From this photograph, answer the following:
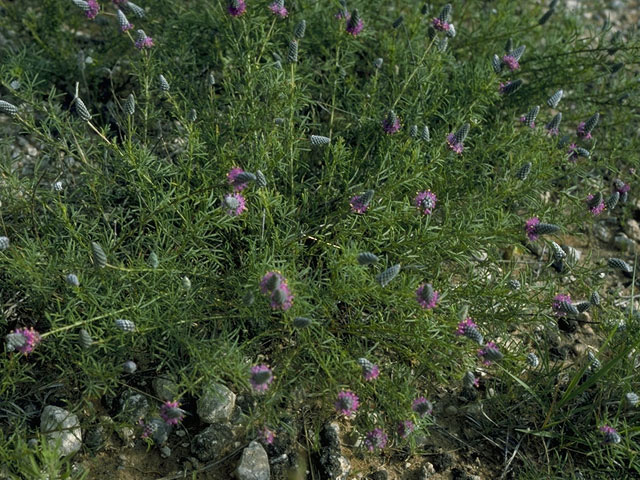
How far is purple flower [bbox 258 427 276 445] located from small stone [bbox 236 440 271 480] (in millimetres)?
49

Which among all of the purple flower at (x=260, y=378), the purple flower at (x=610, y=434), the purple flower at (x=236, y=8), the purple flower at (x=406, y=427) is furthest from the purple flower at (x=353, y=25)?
the purple flower at (x=610, y=434)

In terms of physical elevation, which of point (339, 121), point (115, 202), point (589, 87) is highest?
point (589, 87)

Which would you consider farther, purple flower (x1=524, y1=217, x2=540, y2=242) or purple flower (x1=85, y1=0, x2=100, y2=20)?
purple flower (x1=85, y1=0, x2=100, y2=20)

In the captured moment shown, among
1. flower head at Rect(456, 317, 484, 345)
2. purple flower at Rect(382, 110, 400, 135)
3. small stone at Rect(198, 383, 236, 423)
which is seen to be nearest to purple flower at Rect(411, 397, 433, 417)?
flower head at Rect(456, 317, 484, 345)

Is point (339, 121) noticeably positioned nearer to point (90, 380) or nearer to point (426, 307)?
point (426, 307)

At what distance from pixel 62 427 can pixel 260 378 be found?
2.81ft

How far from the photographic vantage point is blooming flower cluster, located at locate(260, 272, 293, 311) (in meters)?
2.60

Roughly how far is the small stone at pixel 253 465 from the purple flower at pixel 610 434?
1421 millimetres

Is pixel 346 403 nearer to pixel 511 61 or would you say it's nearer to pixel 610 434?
pixel 610 434

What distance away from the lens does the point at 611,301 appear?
3461mm

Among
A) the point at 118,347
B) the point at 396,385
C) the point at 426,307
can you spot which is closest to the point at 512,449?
the point at 396,385

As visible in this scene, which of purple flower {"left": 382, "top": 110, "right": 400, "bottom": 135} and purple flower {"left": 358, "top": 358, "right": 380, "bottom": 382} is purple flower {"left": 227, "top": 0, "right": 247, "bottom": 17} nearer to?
purple flower {"left": 382, "top": 110, "right": 400, "bottom": 135}

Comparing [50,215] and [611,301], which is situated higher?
[611,301]

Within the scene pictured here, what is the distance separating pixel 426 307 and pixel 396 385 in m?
0.39
